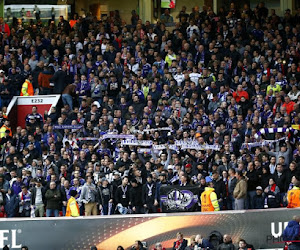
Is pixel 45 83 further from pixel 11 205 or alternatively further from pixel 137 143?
pixel 11 205

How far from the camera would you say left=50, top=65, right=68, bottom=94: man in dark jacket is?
104 feet

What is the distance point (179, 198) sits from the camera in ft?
79.0

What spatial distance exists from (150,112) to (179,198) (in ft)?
16.9

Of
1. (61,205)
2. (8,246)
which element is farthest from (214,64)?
(8,246)

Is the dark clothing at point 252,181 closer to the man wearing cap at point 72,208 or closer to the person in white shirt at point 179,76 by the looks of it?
the man wearing cap at point 72,208

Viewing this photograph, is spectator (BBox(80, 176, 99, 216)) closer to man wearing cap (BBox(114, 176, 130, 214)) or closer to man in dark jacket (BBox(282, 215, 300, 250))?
man wearing cap (BBox(114, 176, 130, 214))

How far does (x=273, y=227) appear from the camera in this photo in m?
22.8

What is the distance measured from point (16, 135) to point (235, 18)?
9.67m

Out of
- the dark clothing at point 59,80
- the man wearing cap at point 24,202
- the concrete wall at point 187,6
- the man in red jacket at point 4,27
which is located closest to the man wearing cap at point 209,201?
the man wearing cap at point 24,202

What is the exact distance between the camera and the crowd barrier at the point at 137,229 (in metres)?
22.8

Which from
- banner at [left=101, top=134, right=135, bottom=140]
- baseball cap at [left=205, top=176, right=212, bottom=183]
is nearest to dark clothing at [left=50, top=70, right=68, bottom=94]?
banner at [left=101, top=134, right=135, bottom=140]

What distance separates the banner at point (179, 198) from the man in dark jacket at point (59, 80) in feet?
27.4

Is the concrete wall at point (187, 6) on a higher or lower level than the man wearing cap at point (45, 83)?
higher

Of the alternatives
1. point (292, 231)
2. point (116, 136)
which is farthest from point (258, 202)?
Answer: point (116, 136)
